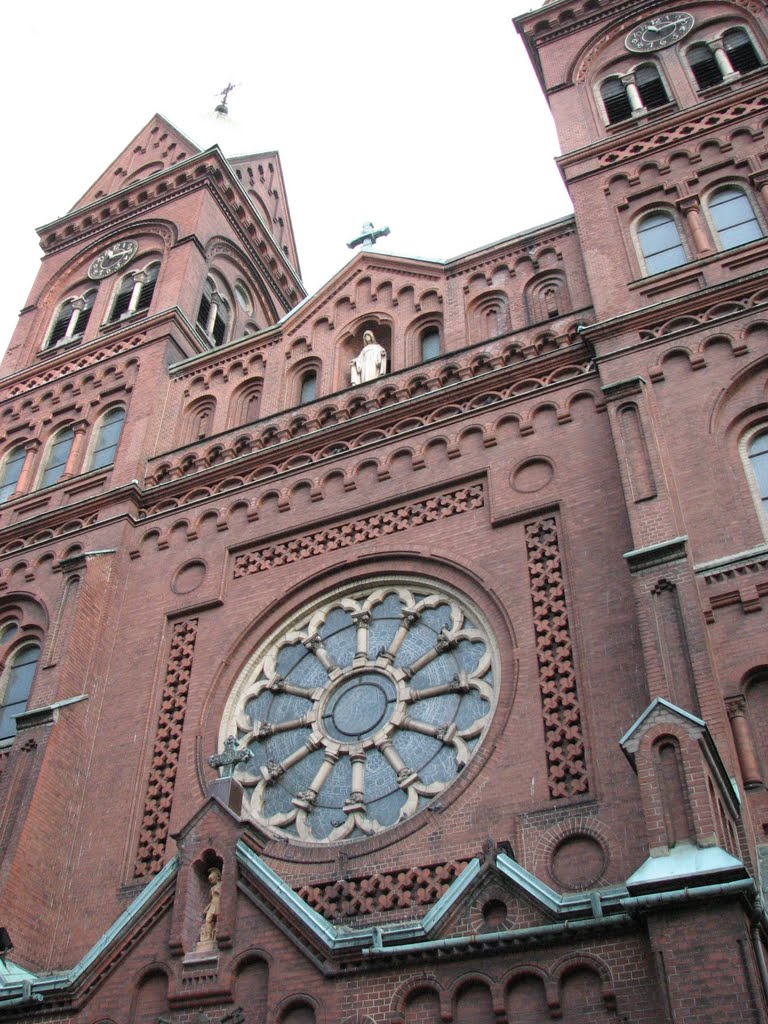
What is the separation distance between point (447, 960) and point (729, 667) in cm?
430

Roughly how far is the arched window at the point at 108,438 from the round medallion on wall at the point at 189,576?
3.68 meters

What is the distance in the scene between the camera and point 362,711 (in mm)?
14547

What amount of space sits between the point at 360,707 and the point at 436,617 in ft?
5.10

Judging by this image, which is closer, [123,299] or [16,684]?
[16,684]

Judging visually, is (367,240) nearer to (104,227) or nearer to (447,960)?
(104,227)

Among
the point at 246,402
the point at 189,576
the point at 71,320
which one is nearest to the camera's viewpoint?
the point at 189,576

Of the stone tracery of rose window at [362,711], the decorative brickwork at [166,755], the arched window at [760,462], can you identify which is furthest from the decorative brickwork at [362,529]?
the arched window at [760,462]

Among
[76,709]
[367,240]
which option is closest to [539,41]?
[367,240]

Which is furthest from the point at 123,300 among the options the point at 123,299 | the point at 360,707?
the point at 360,707

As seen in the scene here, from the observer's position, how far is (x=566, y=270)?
1861cm

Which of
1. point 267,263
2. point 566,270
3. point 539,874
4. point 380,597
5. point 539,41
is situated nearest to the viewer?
point 539,874

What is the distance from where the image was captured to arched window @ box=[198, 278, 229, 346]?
25203 millimetres

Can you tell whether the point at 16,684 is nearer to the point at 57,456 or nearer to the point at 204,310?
the point at 57,456

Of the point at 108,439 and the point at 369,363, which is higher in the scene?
the point at 108,439
